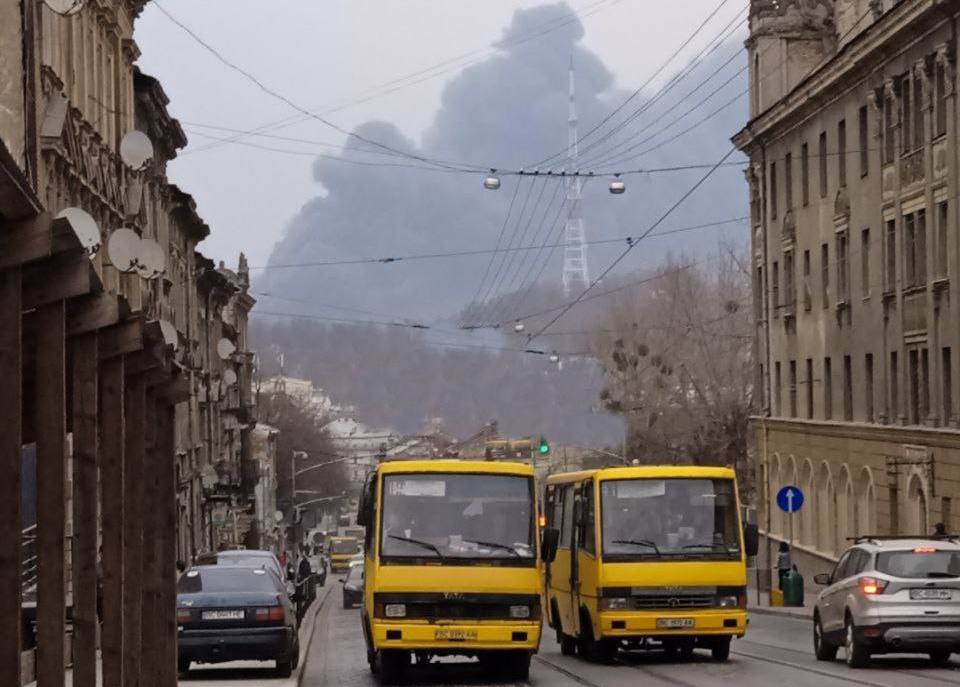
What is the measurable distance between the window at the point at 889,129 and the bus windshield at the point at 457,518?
28915 mm

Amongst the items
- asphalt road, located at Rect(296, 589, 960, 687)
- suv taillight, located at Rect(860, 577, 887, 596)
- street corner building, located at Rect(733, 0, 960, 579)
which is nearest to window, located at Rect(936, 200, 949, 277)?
street corner building, located at Rect(733, 0, 960, 579)

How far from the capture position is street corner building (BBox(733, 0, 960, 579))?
4709 centimetres

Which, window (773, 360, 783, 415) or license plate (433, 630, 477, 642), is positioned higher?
window (773, 360, 783, 415)

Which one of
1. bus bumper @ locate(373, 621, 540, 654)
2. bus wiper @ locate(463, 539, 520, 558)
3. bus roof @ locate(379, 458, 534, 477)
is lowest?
bus bumper @ locate(373, 621, 540, 654)

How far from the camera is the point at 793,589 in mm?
51719

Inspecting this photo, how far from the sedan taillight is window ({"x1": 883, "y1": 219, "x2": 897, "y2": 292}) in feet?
97.7

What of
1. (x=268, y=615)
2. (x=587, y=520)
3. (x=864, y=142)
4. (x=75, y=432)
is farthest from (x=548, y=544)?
(x=864, y=142)

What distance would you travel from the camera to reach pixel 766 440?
222ft

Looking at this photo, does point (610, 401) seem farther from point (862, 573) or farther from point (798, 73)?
point (862, 573)

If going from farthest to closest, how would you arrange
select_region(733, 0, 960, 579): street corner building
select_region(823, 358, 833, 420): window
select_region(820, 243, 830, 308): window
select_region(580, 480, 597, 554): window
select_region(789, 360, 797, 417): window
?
select_region(789, 360, 797, 417): window → select_region(823, 358, 833, 420): window → select_region(820, 243, 830, 308): window → select_region(733, 0, 960, 579): street corner building → select_region(580, 480, 597, 554): window

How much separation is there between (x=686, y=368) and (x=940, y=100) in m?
48.3

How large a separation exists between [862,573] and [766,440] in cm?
4158

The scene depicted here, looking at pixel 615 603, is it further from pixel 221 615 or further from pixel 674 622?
pixel 221 615

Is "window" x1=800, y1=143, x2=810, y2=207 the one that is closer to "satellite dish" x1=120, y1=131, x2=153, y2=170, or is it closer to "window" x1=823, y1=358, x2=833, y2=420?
"window" x1=823, y1=358, x2=833, y2=420
